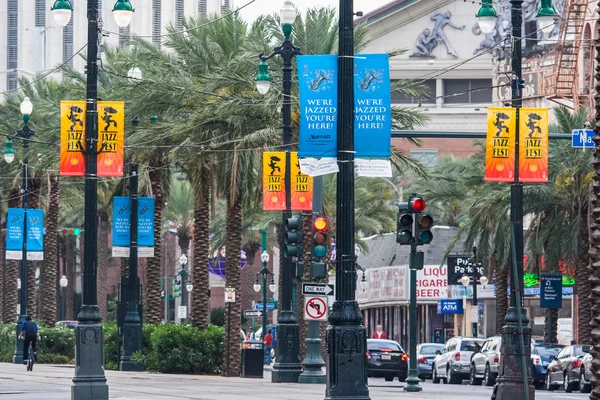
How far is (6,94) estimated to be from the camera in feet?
186

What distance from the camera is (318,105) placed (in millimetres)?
19484

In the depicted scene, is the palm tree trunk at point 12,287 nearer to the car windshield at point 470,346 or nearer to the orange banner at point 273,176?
the car windshield at point 470,346

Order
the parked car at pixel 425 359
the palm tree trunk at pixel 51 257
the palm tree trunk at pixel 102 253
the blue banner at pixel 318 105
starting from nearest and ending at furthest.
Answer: the blue banner at pixel 318 105 → the parked car at pixel 425 359 → the palm tree trunk at pixel 51 257 → the palm tree trunk at pixel 102 253

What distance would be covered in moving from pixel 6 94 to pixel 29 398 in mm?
33310

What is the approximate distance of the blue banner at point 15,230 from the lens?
48438 mm

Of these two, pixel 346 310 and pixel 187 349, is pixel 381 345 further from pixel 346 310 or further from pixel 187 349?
pixel 346 310

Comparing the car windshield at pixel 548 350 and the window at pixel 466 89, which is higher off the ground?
the window at pixel 466 89

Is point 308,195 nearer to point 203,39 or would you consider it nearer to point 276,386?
point 276,386

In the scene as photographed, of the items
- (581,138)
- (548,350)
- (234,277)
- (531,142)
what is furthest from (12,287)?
(531,142)

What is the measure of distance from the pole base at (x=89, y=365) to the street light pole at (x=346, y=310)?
624 cm

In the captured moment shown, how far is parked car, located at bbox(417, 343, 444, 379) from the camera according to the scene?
5012cm

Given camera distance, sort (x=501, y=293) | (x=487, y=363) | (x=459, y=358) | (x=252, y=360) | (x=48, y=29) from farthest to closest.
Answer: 1. (x=48, y=29)
2. (x=501, y=293)
3. (x=459, y=358)
4. (x=487, y=363)
5. (x=252, y=360)

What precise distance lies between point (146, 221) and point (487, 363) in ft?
37.1

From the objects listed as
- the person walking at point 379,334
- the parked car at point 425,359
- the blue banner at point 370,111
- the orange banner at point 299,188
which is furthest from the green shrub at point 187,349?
the blue banner at point 370,111
